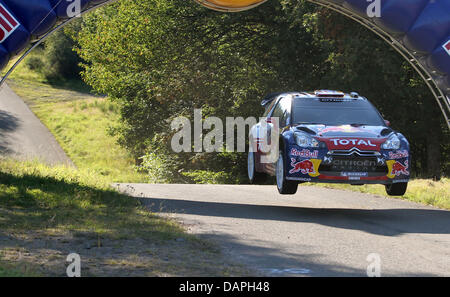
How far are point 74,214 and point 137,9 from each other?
22861 millimetres

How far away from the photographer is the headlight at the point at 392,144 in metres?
11.3

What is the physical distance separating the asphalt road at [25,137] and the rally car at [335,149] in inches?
924

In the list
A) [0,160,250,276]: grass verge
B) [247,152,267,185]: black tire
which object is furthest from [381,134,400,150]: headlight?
[0,160,250,276]: grass verge

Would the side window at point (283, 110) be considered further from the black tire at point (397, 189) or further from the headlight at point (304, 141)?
the black tire at point (397, 189)

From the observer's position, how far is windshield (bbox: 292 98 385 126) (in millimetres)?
12297

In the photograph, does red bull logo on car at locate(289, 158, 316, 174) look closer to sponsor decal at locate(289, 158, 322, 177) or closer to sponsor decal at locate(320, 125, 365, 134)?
sponsor decal at locate(289, 158, 322, 177)

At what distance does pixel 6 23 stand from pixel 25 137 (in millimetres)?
31147

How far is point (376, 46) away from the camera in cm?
2488

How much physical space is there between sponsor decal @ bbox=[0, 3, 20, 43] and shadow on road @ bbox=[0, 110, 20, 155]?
24954 millimetres

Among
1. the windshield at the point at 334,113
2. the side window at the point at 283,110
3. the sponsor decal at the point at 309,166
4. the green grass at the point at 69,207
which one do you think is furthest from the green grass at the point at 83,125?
the sponsor decal at the point at 309,166

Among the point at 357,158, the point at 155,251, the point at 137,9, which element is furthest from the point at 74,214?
the point at 137,9

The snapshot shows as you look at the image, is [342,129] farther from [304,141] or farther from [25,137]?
[25,137]

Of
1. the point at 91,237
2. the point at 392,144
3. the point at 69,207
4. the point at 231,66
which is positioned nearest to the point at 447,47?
the point at 392,144

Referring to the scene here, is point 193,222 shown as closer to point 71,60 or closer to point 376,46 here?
point 376,46
